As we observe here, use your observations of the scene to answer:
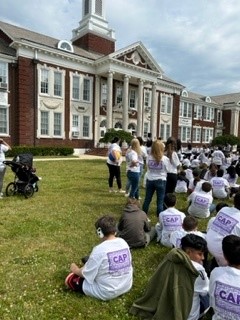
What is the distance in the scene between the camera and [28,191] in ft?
30.3

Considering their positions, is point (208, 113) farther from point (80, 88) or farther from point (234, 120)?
point (80, 88)

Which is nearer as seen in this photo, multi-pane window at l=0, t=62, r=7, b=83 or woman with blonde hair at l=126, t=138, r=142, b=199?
woman with blonde hair at l=126, t=138, r=142, b=199

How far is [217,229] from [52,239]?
3239 millimetres

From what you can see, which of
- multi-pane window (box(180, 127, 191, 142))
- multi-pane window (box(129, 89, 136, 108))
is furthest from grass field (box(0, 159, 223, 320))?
multi-pane window (box(180, 127, 191, 142))

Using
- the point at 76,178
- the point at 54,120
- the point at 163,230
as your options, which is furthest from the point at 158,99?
the point at 163,230

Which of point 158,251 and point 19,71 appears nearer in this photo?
point 158,251

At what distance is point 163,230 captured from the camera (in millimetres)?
5602

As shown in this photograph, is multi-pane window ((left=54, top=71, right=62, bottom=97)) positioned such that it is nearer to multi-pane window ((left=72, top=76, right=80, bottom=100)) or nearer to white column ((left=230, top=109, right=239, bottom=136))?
multi-pane window ((left=72, top=76, right=80, bottom=100))

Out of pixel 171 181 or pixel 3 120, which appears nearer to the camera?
pixel 171 181

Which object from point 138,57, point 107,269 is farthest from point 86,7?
point 107,269

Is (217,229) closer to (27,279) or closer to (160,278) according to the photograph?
(160,278)

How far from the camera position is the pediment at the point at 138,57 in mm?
32250

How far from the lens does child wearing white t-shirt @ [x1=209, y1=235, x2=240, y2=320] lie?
2760mm

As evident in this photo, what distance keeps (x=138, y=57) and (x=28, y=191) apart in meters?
28.7
